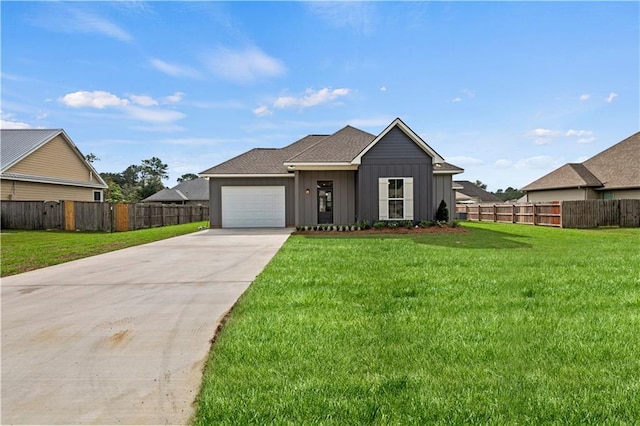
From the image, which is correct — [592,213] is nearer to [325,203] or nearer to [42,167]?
[325,203]

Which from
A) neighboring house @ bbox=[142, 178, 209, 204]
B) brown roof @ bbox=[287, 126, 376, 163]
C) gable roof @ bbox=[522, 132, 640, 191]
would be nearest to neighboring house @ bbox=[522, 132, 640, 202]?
gable roof @ bbox=[522, 132, 640, 191]

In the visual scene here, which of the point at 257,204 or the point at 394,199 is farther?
the point at 257,204

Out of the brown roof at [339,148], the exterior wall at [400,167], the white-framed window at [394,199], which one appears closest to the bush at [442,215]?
the exterior wall at [400,167]

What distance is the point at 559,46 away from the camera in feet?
43.8

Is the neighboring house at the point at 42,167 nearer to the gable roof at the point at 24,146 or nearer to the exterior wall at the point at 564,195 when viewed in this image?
the gable roof at the point at 24,146

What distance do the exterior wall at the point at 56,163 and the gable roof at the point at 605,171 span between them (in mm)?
34378

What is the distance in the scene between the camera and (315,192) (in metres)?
17.8

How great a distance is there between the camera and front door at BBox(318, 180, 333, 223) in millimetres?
18469

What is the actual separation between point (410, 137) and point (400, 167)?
4.31 ft

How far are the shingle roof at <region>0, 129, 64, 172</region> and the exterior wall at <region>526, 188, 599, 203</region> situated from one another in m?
35.0

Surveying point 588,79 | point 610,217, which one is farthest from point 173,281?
point 610,217

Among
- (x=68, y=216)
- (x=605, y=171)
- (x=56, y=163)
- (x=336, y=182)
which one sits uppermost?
(x=56, y=163)

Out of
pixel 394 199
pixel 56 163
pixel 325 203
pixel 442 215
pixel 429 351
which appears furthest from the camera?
pixel 56 163

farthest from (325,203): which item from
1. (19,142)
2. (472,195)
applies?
(472,195)
